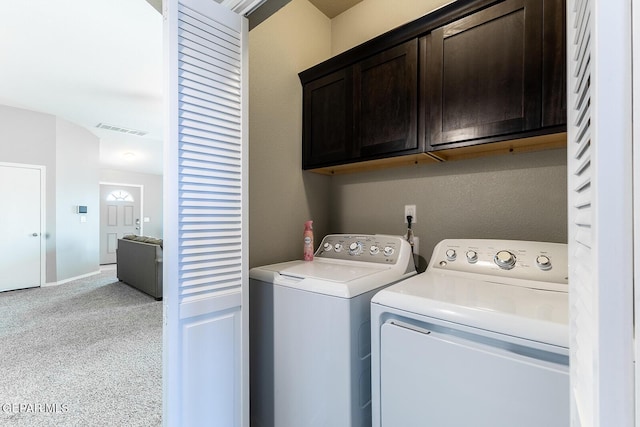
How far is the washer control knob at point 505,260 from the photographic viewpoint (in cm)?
130

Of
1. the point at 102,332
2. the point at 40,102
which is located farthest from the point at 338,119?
the point at 40,102

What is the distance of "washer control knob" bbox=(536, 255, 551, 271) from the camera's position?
1.21m

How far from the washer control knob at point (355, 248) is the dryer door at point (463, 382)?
643mm

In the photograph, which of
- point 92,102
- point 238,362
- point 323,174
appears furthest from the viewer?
point 92,102

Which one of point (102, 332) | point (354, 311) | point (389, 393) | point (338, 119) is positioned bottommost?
point (102, 332)

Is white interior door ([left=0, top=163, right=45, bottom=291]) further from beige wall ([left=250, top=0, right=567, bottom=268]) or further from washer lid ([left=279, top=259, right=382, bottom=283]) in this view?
washer lid ([left=279, top=259, right=382, bottom=283])

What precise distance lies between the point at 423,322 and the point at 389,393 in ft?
1.00

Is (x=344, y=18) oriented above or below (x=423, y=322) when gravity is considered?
above

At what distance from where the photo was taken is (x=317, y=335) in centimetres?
124

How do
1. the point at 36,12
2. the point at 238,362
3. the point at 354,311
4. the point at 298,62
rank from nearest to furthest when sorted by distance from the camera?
the point at 354,311, the point at 238,362, the point at 298,62, the point at 36,12

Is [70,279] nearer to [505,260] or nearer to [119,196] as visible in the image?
[119,196]

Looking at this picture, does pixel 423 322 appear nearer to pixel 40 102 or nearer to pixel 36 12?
pixel 36 12

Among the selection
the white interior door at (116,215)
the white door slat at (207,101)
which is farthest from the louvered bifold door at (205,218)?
the white interior door at (116,215)

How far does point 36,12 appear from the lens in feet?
7.63
